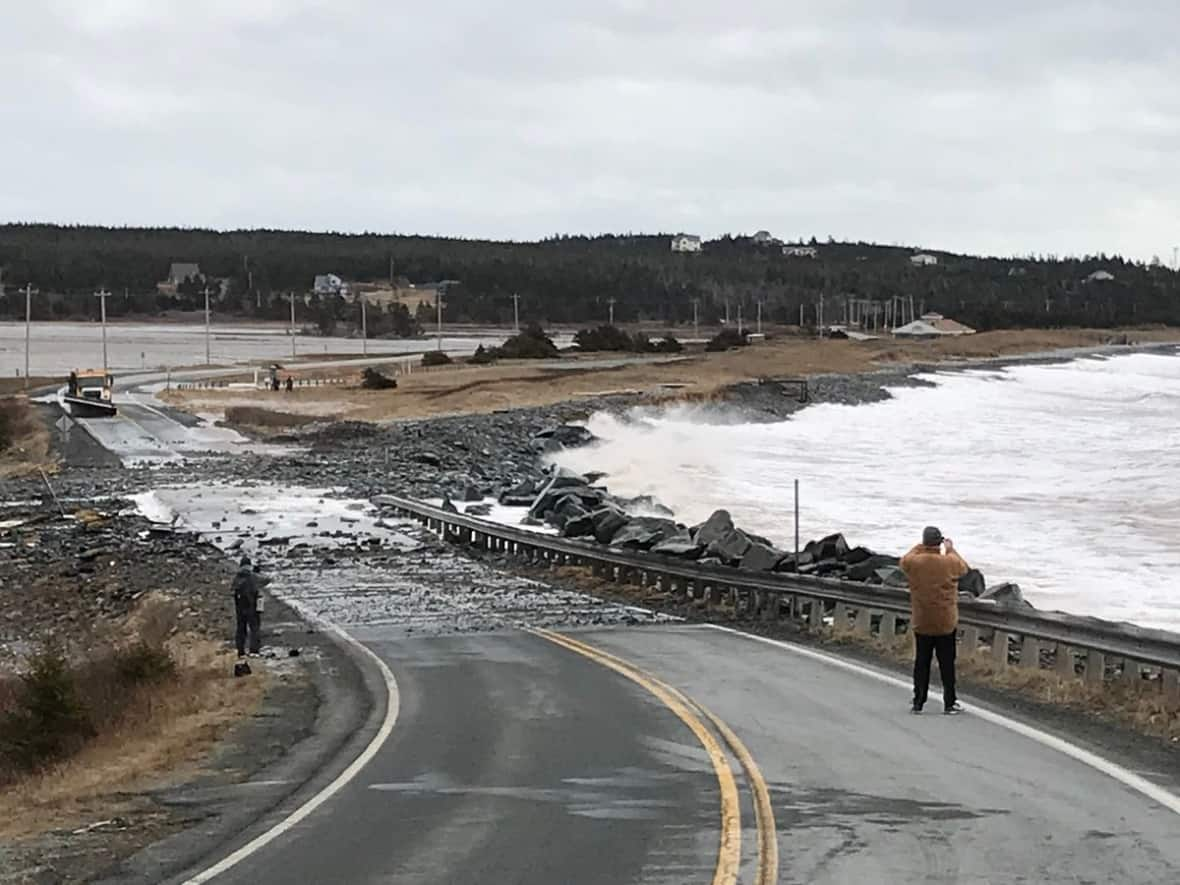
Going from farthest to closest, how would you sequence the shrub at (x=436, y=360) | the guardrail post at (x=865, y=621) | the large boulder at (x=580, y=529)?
the shrub at (x=436, y=360) < the large boulder at (x=580, y=529) < the guardrail post at (x=865, y=621)

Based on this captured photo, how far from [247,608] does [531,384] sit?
69.1 metres

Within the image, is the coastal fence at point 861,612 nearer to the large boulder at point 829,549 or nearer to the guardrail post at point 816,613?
the guardrail post at point 816,613

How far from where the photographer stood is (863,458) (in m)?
67.4

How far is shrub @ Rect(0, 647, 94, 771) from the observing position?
14.7 meters

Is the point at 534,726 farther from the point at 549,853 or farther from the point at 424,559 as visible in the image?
the point at 424,559

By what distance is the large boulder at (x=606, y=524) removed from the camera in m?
31.5

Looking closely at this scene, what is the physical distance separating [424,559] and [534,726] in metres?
16.6

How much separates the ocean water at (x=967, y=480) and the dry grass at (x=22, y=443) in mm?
17400

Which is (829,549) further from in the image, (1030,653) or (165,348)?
(165,348)

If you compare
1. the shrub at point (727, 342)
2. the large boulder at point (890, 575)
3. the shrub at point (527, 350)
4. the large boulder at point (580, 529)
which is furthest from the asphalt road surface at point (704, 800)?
the shrub at point (727, 342)

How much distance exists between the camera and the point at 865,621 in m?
20.0

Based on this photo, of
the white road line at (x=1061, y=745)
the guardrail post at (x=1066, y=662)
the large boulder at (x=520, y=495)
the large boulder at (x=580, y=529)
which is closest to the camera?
the white road line at (x=1061, y=745)

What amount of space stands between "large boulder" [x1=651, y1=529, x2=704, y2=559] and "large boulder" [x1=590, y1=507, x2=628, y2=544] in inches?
88.5

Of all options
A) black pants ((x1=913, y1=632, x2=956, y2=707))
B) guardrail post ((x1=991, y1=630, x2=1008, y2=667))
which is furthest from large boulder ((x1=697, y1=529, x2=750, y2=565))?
black pants ((x1=913, y1=632, x2=956, y2=707))
